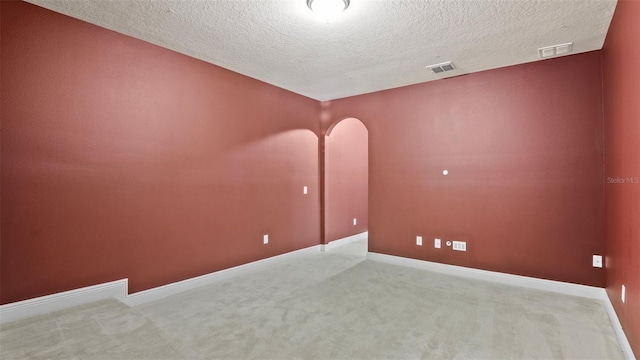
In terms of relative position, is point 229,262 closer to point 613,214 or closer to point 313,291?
point 313,291

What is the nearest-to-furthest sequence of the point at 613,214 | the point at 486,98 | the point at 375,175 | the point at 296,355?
the point at 296,355 < the point at 613,214 < the point at 486,98 < the point at 375,175

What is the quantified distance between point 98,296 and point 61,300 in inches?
10.6

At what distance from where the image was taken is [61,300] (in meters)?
2.56

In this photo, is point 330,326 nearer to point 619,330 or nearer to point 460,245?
point 619,330

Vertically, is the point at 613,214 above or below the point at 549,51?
below

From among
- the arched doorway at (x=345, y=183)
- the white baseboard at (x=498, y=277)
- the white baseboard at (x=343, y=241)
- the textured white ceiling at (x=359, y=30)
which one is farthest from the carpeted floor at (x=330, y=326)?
the textured white ceiling at (x=359, y=30)

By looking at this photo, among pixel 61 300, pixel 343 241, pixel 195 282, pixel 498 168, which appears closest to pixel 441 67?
pixel 498 168

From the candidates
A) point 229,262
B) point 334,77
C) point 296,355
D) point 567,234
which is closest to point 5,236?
point 229,262

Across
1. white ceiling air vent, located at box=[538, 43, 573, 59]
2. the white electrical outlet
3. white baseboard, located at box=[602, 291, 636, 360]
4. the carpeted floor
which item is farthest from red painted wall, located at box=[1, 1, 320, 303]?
white baseboard, located at box=[602, 291, 636, 360]

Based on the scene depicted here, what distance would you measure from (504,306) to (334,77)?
3.29 meters

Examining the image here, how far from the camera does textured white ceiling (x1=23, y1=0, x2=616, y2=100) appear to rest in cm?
242

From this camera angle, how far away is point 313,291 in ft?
11.0

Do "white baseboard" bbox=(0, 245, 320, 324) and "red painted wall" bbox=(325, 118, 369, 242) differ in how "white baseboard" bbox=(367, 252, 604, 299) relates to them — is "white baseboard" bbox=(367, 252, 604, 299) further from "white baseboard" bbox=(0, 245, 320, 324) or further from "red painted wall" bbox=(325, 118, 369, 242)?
"white baseboard" bbox=(0, 245, 320, 324)

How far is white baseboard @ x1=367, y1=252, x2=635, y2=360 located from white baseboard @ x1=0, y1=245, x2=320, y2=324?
244 centimetres
